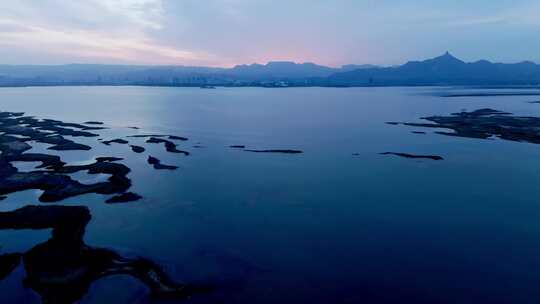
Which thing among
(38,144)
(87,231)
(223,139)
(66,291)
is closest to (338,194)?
(87,231)

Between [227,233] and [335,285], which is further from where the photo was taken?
[227,233]

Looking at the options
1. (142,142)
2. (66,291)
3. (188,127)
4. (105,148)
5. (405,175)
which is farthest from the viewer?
(188,127)

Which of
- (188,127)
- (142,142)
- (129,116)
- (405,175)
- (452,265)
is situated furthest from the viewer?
(129,116)

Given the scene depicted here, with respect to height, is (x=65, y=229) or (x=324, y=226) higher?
(x=324, y=226)

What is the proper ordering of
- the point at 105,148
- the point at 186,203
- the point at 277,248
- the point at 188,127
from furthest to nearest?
the point at 188,127, the point at 105,148, the point at 186,203, the point at 277,248

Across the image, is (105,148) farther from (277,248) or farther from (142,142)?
(277,248)

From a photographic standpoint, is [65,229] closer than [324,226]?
Yes

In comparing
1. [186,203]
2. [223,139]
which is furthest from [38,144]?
[186,203]

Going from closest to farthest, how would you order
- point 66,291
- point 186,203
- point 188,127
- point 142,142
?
point 66,291 < point 186,203 < point 142,142 < point 188,127

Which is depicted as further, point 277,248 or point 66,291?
point 277,248
